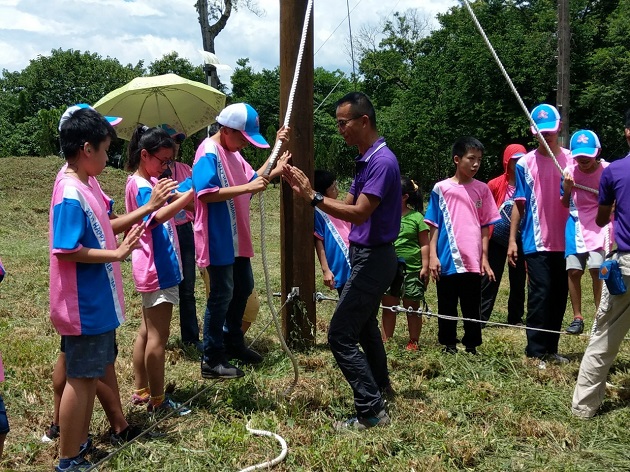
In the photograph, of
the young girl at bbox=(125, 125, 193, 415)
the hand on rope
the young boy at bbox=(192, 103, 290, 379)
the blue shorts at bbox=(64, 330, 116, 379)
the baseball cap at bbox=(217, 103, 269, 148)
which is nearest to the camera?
the blue shorts at bbox=(64, 330, 116, 379)

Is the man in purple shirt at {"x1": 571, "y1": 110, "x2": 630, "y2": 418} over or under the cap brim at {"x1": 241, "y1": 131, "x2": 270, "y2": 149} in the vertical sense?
under

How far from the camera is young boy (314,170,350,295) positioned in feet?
17.7

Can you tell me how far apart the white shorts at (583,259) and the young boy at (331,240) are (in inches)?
69.5

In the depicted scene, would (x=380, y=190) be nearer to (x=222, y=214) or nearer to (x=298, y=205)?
(x=222, y=214)

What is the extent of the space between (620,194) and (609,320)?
31.6 inches

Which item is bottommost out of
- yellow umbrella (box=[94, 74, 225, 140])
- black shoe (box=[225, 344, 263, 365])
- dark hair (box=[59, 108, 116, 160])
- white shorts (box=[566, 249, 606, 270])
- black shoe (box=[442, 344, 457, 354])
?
black shoe (box=[442, 344, 457, 354])

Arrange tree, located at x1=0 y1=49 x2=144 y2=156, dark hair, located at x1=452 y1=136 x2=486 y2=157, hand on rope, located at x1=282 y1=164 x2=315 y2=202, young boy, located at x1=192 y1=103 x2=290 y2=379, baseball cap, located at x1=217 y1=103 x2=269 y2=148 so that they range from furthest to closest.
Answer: tree, located at x1=0 y1=49 x2=144 y2=156
dark hair, located at x1=452 y1=136 x2=486 y2=157
baseball cap, located at x1=217 y1=103 x2=269 y2=148
young boy, located at x1=192 y1=103 x2=290 y2=379
hand on rope, located at x1=282 y1=164 x2=315 y2=202

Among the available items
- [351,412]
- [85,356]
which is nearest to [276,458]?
[351,412]

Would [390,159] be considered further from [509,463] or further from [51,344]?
[51,344]

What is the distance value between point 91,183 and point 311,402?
78.8 inches

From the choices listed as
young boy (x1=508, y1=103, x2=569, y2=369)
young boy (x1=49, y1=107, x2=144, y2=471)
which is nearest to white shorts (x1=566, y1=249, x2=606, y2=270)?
young boy (x1=508, y1=103, x2=569, y2=369)

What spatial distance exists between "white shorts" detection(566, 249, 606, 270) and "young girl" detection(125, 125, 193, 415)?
9.96 ft

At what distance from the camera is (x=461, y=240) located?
5262 mm

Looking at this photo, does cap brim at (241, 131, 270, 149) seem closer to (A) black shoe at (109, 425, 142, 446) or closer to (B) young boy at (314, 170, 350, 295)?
(B) young boy at (314, 170, 350, 295)
